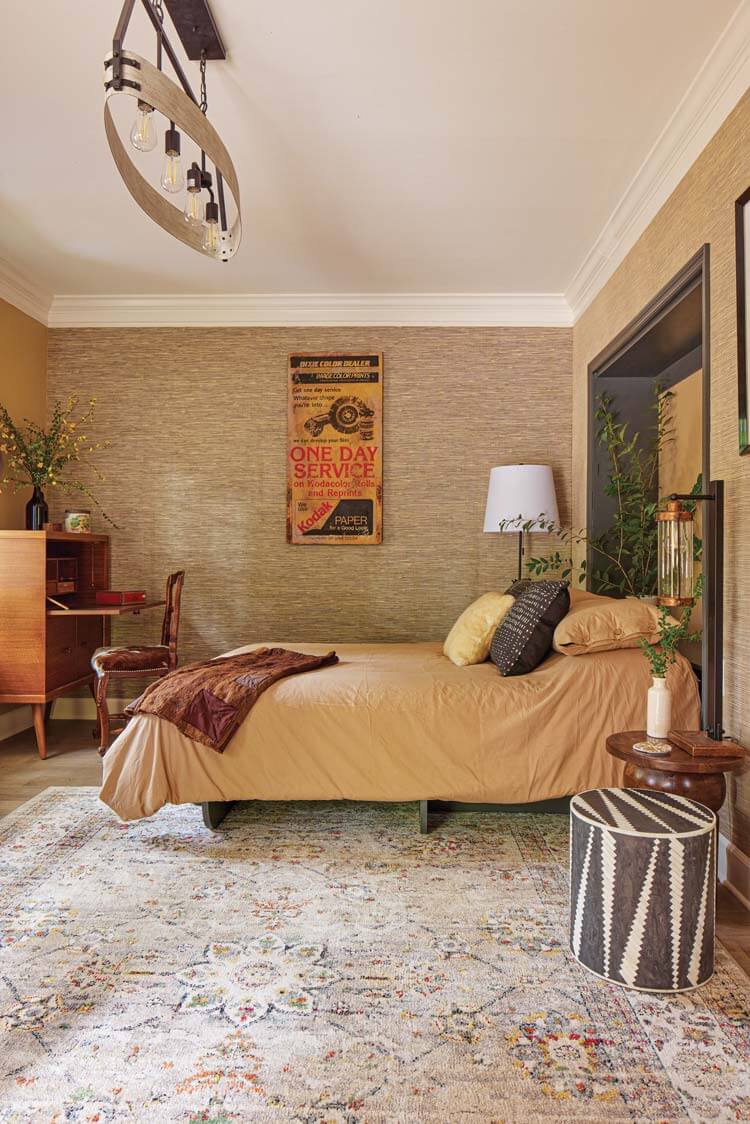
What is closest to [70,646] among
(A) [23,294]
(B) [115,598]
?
(B) [115,598]

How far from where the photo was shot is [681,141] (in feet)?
9.14

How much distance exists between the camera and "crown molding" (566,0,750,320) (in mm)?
2322

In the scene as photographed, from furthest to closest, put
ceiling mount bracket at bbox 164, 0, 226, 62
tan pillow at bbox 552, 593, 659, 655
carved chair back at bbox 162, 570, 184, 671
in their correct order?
carved chair back at bbox 162, 570, 184, 671, tan pillow at bbox 552, 593, 659, 655, ceiling mount bracket at bbox 164, 0, 226, 62

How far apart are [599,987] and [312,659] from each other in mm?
1833

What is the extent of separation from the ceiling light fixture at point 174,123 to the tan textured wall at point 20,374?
95.3 inches

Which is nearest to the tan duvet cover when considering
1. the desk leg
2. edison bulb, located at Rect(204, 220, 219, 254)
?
the desk leg

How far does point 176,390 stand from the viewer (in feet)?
16.0

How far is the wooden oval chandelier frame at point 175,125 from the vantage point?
1.74 m

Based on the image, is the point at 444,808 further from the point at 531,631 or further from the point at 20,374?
the point at 20,374

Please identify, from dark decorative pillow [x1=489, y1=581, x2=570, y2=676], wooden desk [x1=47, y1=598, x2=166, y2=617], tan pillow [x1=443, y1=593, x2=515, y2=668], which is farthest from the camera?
wooden desk [x1=47, y1=598, x2=166, y2=617]

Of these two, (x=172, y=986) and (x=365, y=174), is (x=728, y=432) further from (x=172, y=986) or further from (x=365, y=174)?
(x=172, y=986)

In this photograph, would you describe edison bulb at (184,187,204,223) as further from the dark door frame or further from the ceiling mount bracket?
the dark door frame

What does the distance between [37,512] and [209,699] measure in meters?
2.28

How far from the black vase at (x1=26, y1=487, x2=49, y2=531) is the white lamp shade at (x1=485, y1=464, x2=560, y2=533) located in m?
2.75
